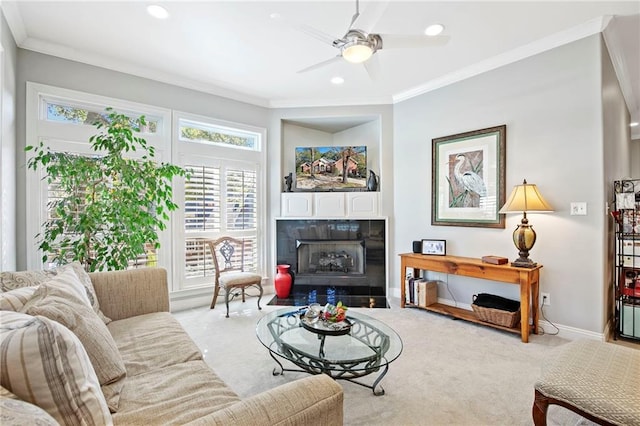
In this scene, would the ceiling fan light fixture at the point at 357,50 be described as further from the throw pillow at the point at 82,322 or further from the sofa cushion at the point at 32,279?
the sofa cushion at the point at 32,279

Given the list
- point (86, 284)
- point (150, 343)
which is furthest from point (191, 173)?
point (150, 343)

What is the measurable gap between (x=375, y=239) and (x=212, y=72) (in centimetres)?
306

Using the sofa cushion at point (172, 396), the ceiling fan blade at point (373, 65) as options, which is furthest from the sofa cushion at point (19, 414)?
the ceiling fan blade at point (373, 65)

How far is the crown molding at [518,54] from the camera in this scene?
272 cm

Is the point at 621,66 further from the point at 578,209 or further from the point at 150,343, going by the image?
the point at 150,343

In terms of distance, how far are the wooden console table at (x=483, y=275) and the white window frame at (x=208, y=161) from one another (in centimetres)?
215

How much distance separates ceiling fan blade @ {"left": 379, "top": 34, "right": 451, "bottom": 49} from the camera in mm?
2122

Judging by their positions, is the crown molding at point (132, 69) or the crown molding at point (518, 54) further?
the crown molding at point (132, 69)

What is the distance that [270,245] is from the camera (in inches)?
183

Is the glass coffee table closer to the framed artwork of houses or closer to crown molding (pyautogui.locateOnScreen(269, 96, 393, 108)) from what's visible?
the framed artwork of houses

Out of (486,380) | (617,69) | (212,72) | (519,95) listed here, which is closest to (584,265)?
(486,380)

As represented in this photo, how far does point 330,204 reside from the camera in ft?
14.9

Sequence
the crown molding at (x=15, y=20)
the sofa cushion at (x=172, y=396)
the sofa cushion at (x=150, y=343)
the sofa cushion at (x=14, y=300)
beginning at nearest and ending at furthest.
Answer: the sofa cushion at (x=172, y=396) < the sofa cushion at (x=14, y=300) < the sofa cushion at (x=150, y=343) < the crown molding at (x=15, y=20)

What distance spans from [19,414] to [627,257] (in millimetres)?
4167
